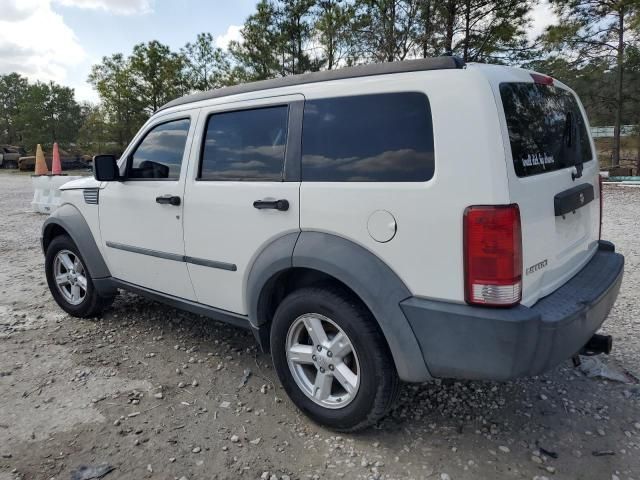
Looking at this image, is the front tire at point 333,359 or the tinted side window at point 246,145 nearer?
the front tire at point 333,359

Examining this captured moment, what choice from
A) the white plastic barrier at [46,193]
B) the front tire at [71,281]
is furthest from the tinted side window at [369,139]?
the white plastic barrier at [46,193]

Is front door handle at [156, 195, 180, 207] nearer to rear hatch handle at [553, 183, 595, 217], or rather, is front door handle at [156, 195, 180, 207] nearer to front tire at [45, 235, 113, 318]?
front tire at [45, 235, 113, 318]

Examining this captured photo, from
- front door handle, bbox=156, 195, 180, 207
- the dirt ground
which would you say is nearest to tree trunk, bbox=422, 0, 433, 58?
the dirt ground

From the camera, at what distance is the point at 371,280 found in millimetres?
2205

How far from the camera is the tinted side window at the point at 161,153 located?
3.27 meters

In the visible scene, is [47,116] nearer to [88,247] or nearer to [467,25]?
[467,25]

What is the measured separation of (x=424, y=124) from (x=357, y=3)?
61.7ft

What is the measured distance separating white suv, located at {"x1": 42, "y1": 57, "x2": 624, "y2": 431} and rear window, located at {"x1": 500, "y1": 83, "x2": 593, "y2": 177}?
13 mm

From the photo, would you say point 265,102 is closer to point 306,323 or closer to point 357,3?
point 306,323

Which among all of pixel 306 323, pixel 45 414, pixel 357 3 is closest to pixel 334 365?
pixel 306 323

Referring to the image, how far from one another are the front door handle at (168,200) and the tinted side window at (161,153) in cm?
15

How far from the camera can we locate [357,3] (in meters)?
18.5

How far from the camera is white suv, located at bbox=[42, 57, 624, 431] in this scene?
1.97 metres

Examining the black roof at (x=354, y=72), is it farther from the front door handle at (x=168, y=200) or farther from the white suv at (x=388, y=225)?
the front door handle at (x=168, y=200)
